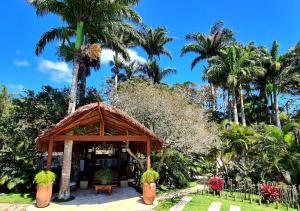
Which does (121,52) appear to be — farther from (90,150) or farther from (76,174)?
(76,174)

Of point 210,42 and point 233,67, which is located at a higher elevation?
point 210,42

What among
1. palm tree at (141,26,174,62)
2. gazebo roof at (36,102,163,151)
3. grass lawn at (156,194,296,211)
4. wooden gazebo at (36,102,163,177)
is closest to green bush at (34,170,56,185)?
wooden gazebo at (36,102,163,177)

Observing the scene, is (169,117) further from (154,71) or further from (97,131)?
(154,71)

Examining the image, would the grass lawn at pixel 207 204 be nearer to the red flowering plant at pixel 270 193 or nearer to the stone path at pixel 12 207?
the red flowering plant at pixel 270 193

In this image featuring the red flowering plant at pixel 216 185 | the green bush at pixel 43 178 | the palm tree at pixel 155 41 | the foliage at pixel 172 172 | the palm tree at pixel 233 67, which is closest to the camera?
the green bush at pixel 43 178

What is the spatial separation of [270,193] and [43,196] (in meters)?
10.1

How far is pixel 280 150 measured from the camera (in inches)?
693

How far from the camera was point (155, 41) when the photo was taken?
36.2m

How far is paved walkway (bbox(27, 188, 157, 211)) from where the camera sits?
10953 mm

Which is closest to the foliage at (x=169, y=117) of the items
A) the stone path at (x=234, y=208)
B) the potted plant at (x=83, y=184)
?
the potted plant at (x=83, y=184)

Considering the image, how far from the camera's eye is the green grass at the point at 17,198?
1239 centimetres

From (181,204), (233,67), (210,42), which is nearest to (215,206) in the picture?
(181,204)

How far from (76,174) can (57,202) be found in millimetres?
4295

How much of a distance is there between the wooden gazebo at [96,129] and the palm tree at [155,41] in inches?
965
